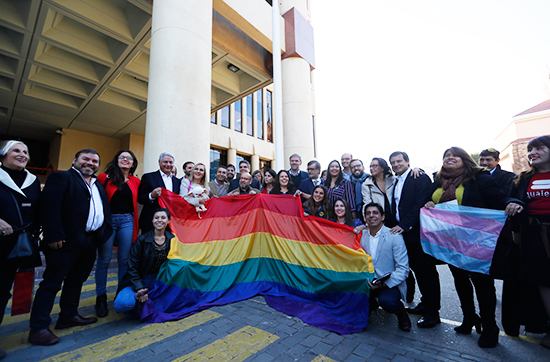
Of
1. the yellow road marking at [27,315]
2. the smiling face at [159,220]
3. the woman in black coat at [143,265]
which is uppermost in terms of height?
the smiling face at [159,220]

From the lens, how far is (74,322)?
3164 mm

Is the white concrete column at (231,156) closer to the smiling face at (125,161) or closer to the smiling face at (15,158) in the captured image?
the smiling face at (125,161)

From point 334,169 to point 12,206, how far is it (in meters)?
4.40

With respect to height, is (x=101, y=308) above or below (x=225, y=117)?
below

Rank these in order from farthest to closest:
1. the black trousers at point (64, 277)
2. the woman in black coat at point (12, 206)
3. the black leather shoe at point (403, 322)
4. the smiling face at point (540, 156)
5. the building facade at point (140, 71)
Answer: the building facade at point (140, 71) → the black leather shoe at point (403, 322) → the black trousers at point (64, 277) → the smiling face at point (540, 156) → the woman in black coat at point (12, 206)

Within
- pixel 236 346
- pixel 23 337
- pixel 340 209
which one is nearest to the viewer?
pixel 236 346

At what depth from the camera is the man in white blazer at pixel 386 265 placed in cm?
314

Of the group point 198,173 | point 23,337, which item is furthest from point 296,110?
point 23,337

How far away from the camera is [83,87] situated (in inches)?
431

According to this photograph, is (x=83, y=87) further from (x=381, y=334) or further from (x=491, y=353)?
(x=491, y=353)

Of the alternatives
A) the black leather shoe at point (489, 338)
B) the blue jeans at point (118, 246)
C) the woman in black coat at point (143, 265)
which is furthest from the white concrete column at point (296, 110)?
the black leather shoe at point (489, 338)

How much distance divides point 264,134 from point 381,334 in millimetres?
20018

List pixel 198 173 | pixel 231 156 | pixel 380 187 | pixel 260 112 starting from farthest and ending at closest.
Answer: pixel 260 112
pixel 231 156
pixel 198 173
pixel 380 187

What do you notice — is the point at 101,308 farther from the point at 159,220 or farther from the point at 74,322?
the point at 159,220
